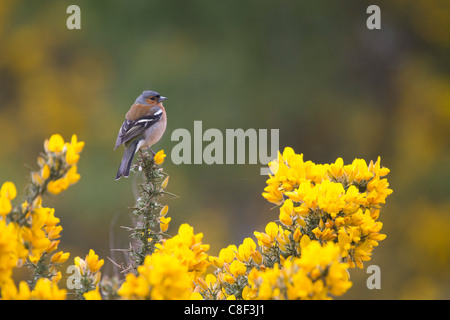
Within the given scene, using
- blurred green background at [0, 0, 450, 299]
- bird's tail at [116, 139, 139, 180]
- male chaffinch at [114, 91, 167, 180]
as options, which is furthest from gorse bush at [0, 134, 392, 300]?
blurred green background at [0, 0, 450, 299]

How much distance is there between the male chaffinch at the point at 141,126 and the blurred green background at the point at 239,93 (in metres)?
6.08

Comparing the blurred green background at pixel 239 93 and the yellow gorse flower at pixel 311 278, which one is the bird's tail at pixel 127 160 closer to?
the yellow gorse flower at pixel 311 278

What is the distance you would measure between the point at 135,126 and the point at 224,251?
264 cm

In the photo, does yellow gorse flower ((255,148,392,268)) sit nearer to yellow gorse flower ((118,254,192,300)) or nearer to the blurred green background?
yellow gorse flower ((118,254,192,300))

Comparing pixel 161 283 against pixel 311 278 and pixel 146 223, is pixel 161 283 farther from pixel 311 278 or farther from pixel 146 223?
A: pixel 146 223

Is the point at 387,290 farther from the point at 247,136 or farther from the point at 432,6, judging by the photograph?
the point at 432,6

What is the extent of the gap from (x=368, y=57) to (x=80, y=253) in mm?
8486

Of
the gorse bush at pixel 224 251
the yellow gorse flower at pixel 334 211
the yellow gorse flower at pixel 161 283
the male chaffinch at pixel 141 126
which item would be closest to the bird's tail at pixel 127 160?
the male chaffinch at pixel 141 126

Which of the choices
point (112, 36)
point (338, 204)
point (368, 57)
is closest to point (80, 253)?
point (112, 36)

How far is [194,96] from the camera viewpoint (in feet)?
39.5

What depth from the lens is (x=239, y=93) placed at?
1227 cm

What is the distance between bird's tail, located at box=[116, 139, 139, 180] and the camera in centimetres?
409

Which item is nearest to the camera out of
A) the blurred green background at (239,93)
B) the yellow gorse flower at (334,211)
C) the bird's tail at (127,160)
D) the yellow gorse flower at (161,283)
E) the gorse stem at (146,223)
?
the yellow gorse flower at (161,283)

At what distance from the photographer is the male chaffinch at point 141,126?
4.70 meters
